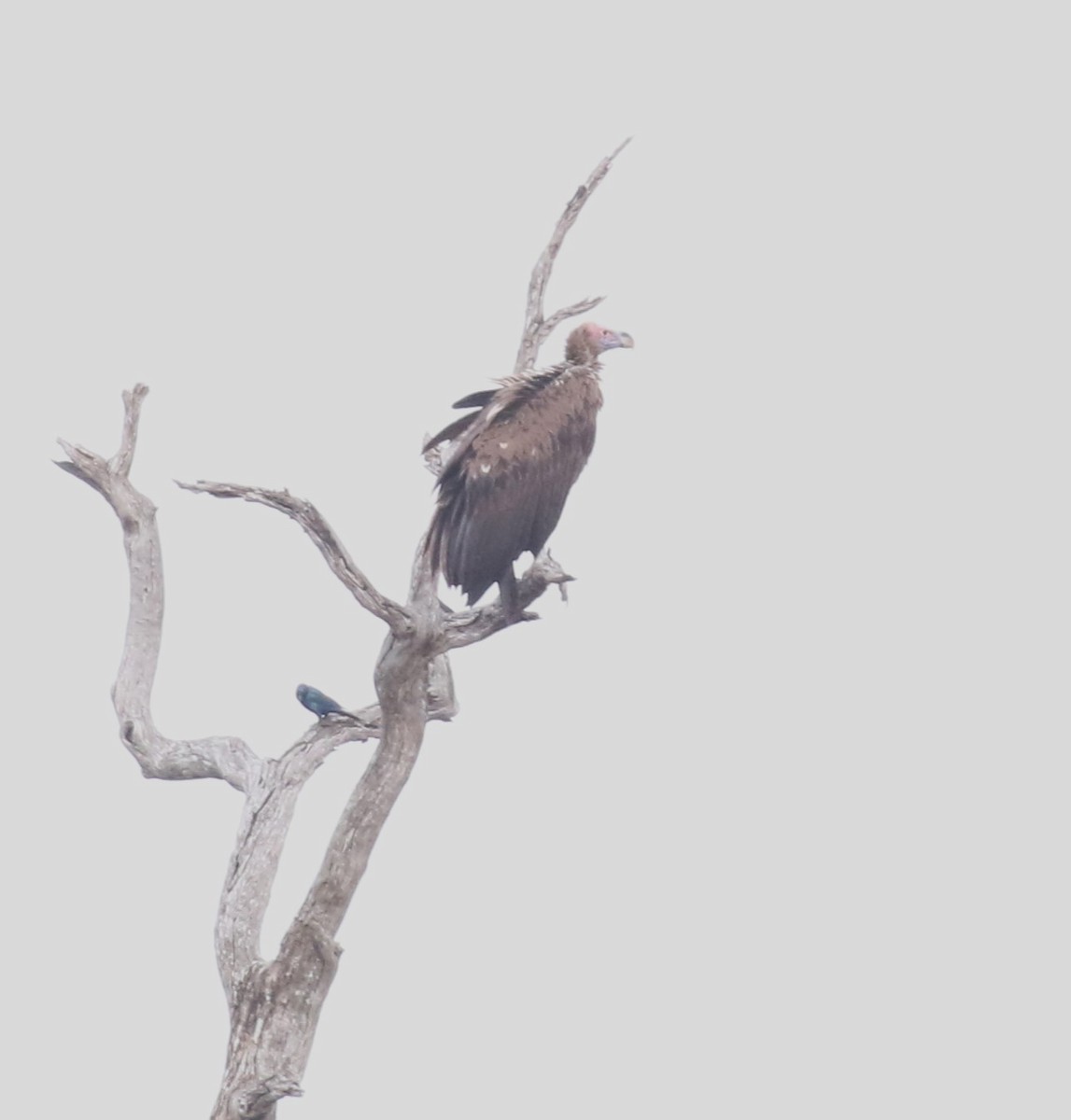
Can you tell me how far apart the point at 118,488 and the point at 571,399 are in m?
2.18

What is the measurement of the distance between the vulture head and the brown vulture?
0.34 m

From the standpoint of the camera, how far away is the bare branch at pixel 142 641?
844 centimetres

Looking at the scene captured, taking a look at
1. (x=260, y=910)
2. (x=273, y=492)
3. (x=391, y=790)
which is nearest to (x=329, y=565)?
(x=273, y=492)

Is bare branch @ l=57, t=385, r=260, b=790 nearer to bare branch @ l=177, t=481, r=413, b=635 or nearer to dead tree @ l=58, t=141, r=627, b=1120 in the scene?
dead tree @ l=58, t=141, r=627, b=1120

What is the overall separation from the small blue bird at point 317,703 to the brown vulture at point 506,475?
0.99 metres

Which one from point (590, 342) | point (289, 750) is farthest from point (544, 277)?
point (289, 750)

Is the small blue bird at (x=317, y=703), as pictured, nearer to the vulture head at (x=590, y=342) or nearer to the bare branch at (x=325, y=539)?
the bare branch at (x=325, y=539)

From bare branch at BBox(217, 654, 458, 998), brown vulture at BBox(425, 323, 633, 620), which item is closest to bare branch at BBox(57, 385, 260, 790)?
bare branch at BBox(217, 654, 458, 998)

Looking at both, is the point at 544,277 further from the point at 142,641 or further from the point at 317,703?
the point at 142,641

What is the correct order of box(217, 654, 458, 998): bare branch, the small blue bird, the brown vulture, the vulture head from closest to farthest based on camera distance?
the brown vulture → box(217, 654, 458, 998): bare branch → the small blue bird → the vulture head

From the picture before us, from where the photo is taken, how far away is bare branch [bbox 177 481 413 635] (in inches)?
292

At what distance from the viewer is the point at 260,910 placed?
816 centimetres

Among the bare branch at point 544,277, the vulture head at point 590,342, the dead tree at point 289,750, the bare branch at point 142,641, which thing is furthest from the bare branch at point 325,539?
the vulture head at point 590,342

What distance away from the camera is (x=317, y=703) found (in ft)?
28.0
